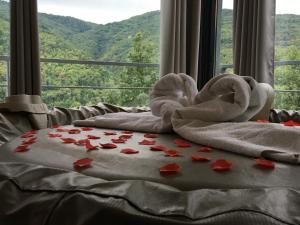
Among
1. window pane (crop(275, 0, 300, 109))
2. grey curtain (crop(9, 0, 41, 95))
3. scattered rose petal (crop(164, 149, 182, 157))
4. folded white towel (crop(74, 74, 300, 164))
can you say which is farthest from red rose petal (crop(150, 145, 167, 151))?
window pane (crop(275, 0, 300, 109))

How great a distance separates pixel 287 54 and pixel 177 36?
40.9 inches

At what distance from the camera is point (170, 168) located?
0.76 m

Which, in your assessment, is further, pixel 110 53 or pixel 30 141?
pixel 110 53

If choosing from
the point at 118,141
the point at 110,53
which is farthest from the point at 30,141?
the point at 110,53

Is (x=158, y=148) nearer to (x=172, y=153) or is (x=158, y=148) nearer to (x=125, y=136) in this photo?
(x=172, y=153)

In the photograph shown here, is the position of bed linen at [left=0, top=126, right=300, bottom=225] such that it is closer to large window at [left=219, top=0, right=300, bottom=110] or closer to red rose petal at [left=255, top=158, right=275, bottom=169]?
red rose petal at [left=255, top=158, right=275, bottom=169]

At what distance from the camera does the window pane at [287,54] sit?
285 cm

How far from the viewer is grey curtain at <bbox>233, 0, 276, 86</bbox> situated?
2.83m

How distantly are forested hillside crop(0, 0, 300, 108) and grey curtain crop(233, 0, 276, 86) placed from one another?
0.15m

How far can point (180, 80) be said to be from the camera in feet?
4.96

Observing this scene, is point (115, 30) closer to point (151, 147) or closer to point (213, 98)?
point (213, 98)

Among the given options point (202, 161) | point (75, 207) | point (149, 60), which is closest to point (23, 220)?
point (75, 207)

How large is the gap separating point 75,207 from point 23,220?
0.28ft

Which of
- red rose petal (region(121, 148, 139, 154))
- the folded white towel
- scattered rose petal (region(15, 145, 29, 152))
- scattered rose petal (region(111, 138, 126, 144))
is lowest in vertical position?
scattered rose petal (region(15, 145, 29, 152))
